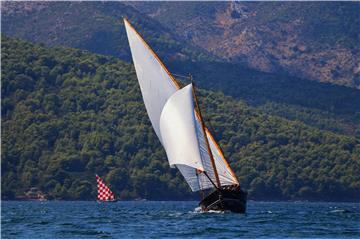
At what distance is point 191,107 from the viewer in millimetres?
82625

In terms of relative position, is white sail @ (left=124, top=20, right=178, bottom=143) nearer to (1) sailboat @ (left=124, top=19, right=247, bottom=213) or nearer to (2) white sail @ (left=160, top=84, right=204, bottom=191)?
(1) sailboat @ (left=124, top=19, right=247, bottom=213)

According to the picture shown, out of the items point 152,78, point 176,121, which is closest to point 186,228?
point 176,121

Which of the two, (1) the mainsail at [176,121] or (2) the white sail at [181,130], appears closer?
(2) the white sail at [181,130]

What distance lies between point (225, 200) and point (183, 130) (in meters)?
7.76

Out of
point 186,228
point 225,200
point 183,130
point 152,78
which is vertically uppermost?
point 152,78

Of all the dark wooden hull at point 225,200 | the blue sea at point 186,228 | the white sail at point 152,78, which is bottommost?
the blue sea at point 186,228

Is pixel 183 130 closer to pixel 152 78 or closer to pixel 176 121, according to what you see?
pixel 176 121

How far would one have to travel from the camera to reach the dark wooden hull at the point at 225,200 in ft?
A: 280

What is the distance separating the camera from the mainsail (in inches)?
3216

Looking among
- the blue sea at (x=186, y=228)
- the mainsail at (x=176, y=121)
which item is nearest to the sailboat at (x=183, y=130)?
the mainsail at (x=176, y=121)

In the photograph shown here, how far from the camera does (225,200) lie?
8600 centimetres

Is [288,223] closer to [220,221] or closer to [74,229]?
[220,221]

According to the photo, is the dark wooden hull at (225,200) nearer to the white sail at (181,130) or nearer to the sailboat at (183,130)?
the sailboat at (183,130)

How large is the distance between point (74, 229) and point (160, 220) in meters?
11.3
